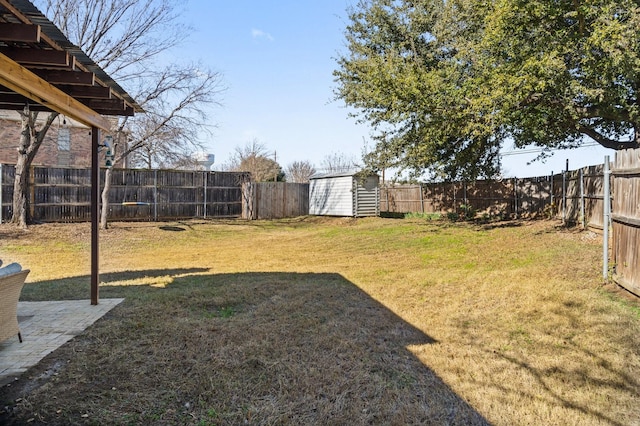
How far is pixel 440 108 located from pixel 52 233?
11.0 meters

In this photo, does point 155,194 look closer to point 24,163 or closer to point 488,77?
point 24,163

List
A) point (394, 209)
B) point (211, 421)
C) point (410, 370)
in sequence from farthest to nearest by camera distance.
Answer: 1. point (394, 209)
2. point (410, 370)
3. point (211, 421)

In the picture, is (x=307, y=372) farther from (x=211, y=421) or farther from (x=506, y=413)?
(x=506, y=413)

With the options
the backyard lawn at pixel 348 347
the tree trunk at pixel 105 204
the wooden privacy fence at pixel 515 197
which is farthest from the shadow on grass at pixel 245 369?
the tree trunk at pixel 105 204

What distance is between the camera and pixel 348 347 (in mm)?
3451

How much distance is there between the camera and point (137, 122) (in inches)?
523

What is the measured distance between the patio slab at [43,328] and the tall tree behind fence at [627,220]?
5.85 m

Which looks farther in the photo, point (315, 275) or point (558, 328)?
point (315, 275)

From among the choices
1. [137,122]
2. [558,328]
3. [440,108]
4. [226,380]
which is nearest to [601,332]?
[558,328]

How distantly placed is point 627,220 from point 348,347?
376 centimetres

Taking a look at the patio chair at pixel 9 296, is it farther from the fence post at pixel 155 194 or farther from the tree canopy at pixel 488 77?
the fence post at pixel 155 194

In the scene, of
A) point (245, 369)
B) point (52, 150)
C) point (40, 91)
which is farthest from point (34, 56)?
point (52, 150)

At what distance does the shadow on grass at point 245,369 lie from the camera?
2.41m

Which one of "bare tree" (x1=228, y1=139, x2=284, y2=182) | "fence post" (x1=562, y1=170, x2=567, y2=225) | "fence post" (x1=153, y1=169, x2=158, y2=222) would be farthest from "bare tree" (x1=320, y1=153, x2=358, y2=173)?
"fence post" (x1=562, y1=170, x2=567, y2=225)
